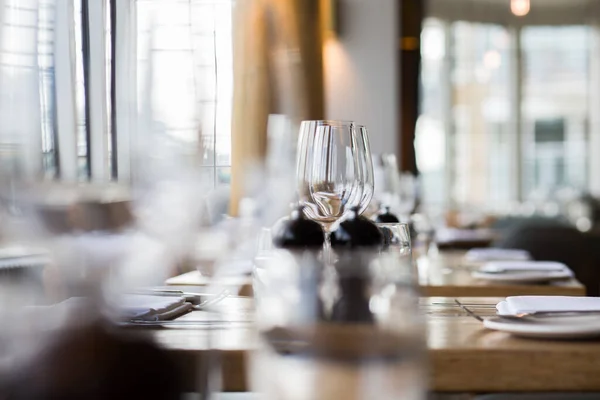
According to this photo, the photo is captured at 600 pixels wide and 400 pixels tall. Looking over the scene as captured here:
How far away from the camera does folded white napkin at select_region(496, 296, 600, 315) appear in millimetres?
1037

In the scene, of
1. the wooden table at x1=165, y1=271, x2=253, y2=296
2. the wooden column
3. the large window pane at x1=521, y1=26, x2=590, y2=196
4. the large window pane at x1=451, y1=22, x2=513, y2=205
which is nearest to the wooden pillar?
the wooden column

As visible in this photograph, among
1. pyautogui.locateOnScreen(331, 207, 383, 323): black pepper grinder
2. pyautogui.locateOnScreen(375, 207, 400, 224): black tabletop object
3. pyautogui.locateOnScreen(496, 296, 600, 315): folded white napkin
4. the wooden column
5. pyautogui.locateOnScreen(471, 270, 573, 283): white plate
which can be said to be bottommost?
pyautogui.locateOnScreen(471, 270, 573, 283): white plate

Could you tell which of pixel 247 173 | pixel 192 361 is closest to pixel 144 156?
pixel 192 361

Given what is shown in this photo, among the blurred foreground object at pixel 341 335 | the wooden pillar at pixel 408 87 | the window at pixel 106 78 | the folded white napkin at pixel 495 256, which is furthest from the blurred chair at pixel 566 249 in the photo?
the wooden pillar at pixel 408 87

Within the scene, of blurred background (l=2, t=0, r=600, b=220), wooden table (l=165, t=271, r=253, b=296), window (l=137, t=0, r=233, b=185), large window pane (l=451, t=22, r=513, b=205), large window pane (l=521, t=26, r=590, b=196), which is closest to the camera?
window (l=137, t=0, r=233, b=185)

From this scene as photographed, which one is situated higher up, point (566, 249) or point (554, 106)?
point (554, 106)

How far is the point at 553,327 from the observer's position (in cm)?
96

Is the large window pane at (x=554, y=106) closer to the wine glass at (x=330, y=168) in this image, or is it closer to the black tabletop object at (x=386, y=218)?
the black tabletop object at (x=386, y=218)

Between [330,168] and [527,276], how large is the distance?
0.73 metres

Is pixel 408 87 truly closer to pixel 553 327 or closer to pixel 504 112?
pixel 504 112

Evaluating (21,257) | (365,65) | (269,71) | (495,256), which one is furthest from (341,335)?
(365,65)

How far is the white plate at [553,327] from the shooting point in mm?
944

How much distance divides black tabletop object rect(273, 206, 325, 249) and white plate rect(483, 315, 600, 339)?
1.22 ft

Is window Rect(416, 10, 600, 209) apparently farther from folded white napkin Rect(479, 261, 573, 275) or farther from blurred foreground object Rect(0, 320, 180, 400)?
blurred foreground object Rect(0, 320, 180, 400)
